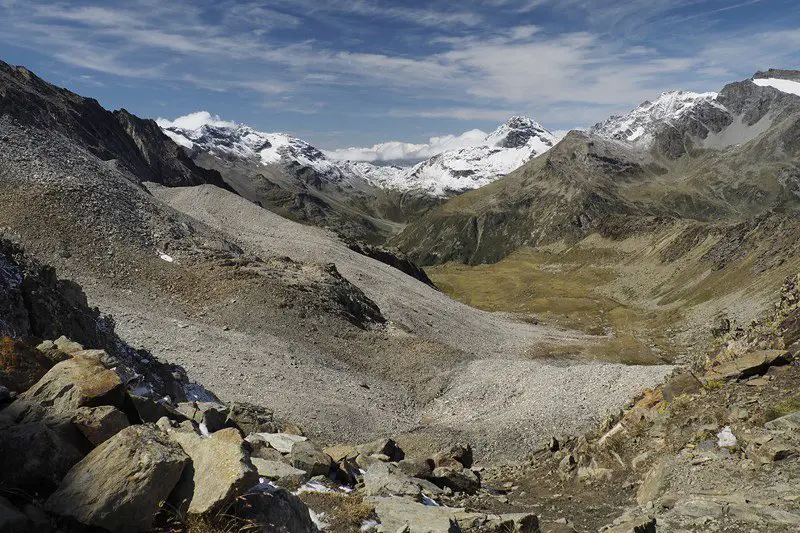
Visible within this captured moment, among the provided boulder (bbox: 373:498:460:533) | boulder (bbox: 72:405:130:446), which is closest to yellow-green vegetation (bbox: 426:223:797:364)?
→ boulder (bbox: 373:498:460:533)

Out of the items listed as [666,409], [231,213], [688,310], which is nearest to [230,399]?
[666,409]

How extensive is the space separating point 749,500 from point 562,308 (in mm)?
90624

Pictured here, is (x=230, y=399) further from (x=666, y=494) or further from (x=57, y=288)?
(x=666, y=494)

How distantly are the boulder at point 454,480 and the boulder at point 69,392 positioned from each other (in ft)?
42.6

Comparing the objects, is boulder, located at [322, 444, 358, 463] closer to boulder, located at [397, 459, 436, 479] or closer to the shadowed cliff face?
boulder, located at [397, 459, 436, 479]

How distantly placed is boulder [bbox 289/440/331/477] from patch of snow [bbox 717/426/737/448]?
12.1 metres

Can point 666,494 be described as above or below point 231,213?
below

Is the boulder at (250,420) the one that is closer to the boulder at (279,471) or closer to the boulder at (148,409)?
the boulder at (148,409)

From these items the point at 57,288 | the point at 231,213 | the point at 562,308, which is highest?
the point at 231,213

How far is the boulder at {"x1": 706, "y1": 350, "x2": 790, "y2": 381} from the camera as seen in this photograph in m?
19.8

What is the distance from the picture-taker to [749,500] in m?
13.9

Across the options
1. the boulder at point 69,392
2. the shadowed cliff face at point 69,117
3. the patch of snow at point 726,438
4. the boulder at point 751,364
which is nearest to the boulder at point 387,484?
the boulder at point 69,392

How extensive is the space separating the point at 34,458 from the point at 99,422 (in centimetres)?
141

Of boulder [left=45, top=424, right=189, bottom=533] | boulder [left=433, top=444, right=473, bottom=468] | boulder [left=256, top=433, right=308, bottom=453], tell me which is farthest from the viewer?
boulder [left=433, top=444, right=473, bottom=468]
